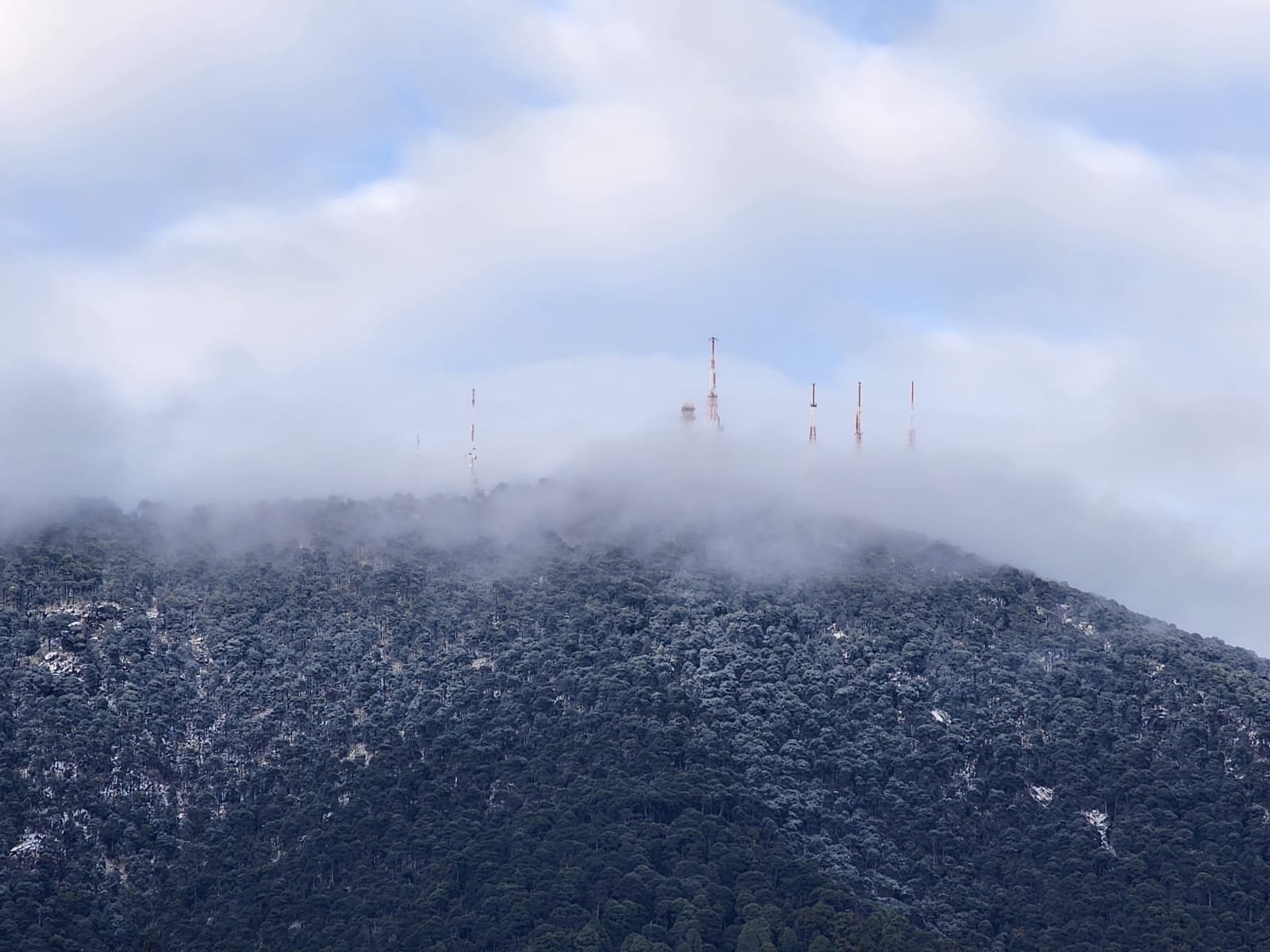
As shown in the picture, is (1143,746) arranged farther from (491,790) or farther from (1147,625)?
(491,790)

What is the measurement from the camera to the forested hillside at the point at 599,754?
489ft

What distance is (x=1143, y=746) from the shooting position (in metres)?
165

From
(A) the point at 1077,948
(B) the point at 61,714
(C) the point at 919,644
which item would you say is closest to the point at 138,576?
(B) the point at 61,714

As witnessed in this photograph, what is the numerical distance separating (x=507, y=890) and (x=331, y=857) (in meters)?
13.8

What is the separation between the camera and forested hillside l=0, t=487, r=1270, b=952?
489 ft

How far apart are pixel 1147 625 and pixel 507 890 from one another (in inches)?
2634

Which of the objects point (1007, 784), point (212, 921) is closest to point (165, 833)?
point (212, 921)

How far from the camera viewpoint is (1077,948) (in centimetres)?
14600

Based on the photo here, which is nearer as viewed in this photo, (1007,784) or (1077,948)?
(1077,948)

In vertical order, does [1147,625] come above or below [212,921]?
above

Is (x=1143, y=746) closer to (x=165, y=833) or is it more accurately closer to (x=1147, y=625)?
(x=1147, y=625)

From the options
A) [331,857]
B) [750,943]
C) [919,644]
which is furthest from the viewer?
[919,644]

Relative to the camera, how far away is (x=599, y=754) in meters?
164

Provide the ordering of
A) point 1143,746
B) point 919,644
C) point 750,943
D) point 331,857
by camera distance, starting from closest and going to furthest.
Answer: point 750,943 → point 331,857 → point 1143,746 → point 919,644
